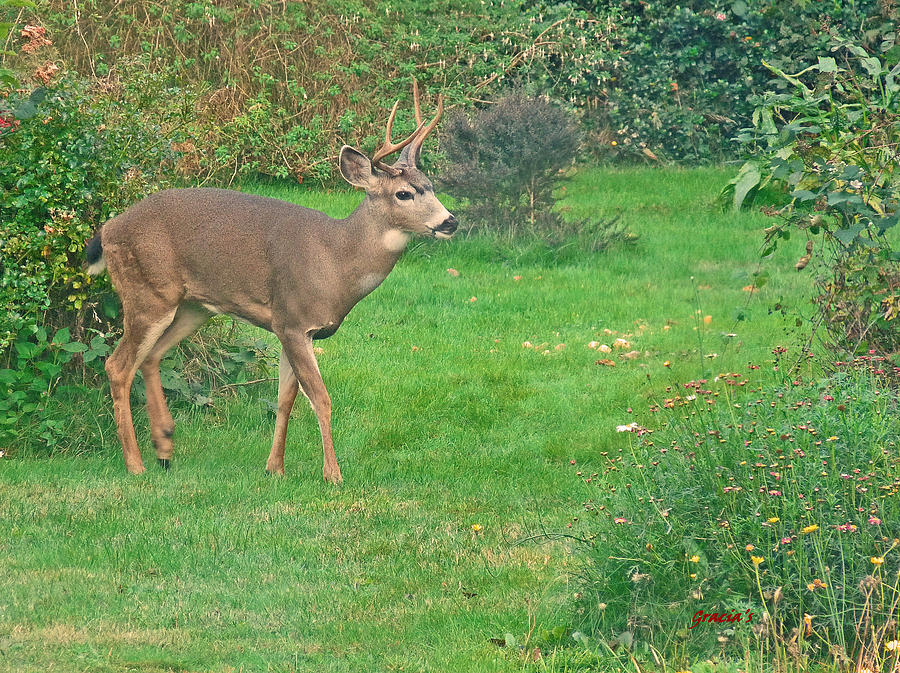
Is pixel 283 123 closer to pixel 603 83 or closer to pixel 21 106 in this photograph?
pixel 603 83

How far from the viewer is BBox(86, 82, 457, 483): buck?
7.78 meters

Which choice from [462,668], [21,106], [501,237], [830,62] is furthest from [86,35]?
[462,668]

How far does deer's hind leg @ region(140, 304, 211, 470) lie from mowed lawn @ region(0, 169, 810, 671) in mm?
205

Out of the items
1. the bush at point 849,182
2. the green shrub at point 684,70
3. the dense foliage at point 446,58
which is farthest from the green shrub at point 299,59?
the bush at point 849,182

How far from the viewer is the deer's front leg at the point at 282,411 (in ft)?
26.1

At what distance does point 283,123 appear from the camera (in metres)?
16.9

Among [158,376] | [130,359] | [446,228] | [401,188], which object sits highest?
[401,188]

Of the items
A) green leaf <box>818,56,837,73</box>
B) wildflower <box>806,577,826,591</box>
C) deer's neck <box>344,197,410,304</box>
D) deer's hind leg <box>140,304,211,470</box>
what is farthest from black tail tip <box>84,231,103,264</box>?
wildflower <box>806,577,826,591</box>

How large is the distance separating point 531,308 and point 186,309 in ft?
14.1

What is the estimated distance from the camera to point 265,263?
790cm

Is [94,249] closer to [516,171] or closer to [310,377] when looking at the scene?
[310,377]

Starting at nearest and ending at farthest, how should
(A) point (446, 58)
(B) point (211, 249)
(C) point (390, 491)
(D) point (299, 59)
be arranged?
(C) point (390, 491)
(B) point (211, 249)
(D) point (299, 59)
(A) point (446, 58)

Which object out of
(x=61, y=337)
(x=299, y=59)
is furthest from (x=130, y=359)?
(x=299, y=59)
